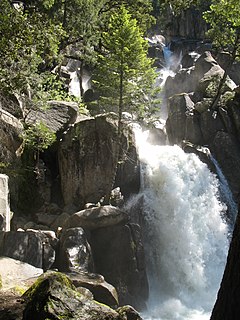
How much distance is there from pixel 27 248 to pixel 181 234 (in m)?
8.16

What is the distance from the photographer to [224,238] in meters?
17.7

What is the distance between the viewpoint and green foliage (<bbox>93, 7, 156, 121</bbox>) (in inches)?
658

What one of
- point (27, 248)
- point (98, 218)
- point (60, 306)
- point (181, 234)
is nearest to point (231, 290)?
point (60, 306)

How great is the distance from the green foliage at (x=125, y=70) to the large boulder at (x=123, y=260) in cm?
634

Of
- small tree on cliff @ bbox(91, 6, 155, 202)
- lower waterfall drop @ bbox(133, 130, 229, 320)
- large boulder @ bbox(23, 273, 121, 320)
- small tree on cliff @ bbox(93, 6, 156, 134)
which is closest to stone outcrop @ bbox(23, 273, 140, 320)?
large boulder @ bbox(23, 273, 121, 320)

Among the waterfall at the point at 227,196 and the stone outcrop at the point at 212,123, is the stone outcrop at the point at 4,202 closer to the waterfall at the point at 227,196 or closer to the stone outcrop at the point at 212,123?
the waterfall at the point at 227,196

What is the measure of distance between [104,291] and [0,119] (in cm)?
963

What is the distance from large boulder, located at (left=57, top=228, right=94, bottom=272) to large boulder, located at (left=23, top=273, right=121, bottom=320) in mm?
7196

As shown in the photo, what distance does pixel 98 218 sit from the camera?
15141 millimetres

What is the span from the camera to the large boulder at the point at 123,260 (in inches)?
561

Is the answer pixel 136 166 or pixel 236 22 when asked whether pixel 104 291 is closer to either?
pixel 136 166

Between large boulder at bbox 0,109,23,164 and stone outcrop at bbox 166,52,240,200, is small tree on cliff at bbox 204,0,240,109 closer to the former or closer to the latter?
stone outcrop at bbox 166,52,240,200

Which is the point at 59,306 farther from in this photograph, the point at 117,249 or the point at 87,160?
the point at 87,160

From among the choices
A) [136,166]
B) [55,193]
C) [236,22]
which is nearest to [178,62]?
[236,22]
